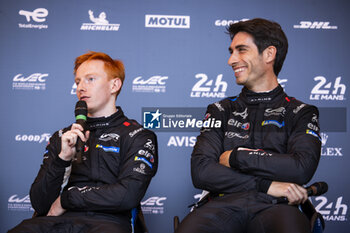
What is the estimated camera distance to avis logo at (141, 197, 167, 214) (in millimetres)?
3568

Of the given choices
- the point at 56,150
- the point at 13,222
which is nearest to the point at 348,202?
the point at 56,150

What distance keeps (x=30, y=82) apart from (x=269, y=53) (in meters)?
2.28

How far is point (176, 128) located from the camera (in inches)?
142

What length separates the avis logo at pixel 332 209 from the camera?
361 centimetres

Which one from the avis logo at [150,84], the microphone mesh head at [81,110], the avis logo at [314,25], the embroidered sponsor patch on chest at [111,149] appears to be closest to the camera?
the microphone mesh head at [81,110]

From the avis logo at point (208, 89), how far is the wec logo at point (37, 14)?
159 centimetres

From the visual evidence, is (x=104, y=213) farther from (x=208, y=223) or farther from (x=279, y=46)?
(x=279, y=46)

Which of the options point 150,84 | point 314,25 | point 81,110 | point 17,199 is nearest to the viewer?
point 81,110

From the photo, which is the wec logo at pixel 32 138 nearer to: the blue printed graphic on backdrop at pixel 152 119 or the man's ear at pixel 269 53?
the blue printed graphic on backdrop at pixel 152 119

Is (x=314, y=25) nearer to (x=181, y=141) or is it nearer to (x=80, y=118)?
(x=181, y=141)

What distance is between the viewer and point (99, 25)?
3.71 metres

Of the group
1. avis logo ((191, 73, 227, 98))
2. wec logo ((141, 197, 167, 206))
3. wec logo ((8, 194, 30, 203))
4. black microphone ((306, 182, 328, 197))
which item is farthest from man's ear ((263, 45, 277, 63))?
wec logo ((8, 194, 30, 203))

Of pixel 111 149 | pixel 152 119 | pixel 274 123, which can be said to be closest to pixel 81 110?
pixel 111 149

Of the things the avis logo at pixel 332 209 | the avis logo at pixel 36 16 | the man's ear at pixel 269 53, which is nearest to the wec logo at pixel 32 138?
the avis logo at pixel 36 16
